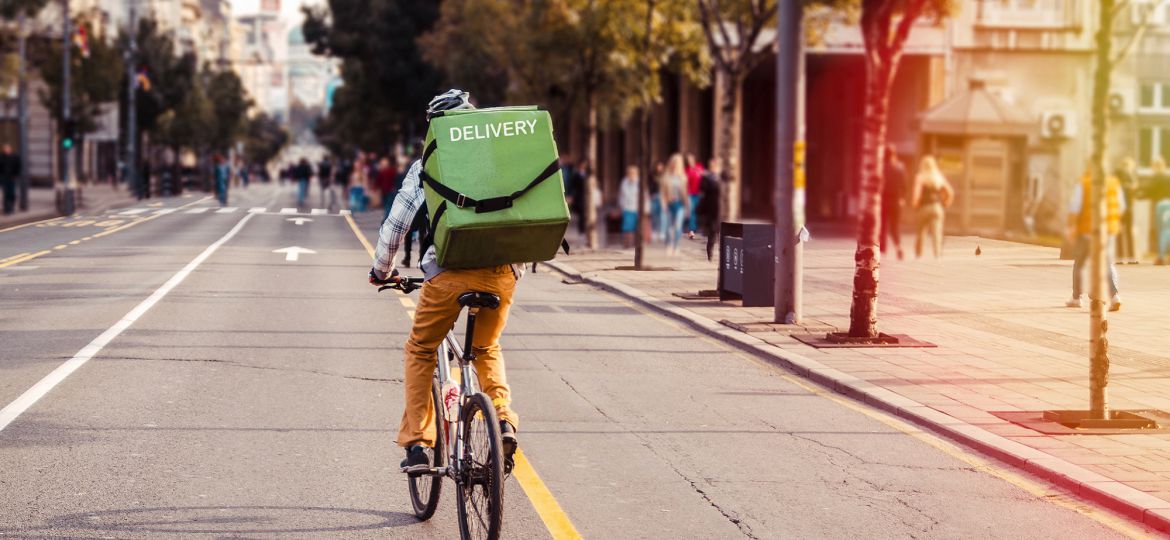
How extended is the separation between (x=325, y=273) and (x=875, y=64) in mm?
10339

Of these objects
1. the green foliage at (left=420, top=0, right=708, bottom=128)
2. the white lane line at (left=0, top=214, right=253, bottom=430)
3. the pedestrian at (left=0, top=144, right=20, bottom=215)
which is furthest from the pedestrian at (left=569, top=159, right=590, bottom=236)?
the pedestrian at (left=0, top=144, right=20, bottom=215)

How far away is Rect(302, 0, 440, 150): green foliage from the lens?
60688 mm

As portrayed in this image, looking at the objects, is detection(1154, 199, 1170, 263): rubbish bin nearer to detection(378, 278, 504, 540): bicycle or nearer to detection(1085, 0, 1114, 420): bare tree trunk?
Answer: detection(1085, 0, 1114, 420): bare tree trunk

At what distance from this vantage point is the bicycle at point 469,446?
5.61 metres

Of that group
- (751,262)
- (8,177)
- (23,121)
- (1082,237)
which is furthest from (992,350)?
(23,121)

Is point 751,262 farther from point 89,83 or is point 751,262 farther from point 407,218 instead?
point 89,83

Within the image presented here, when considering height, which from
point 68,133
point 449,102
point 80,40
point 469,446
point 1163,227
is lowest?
point 469,446

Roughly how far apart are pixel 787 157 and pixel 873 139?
Result: 1552 millimetres

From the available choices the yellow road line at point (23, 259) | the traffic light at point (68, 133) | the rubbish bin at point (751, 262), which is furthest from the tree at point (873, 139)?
the traffic light at point (68, 133)

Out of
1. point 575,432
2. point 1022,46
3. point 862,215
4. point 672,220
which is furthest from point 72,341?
point 1022,46

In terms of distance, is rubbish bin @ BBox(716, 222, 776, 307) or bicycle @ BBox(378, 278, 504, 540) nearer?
bicycle @ BBox(378, 278, 504, 540)

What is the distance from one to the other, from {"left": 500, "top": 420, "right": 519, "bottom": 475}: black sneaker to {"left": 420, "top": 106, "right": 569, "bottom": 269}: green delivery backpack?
0.61 metres

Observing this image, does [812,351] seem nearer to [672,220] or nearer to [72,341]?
[72,341]

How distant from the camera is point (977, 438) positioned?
8898 millimetres
